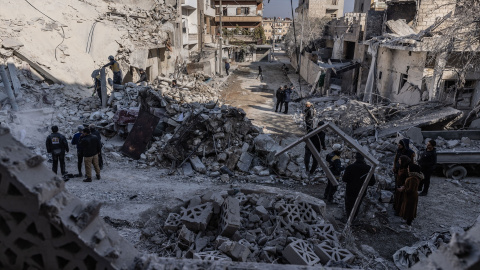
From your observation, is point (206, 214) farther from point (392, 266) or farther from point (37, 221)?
point (392, 266)

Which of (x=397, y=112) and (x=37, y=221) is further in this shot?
(x=397, y=112)

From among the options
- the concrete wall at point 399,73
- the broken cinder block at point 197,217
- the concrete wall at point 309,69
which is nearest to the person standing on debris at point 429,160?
→ the broken cinder block at point 197,217

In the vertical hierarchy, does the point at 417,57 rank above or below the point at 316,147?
above

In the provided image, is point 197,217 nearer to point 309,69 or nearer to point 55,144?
point 55,144

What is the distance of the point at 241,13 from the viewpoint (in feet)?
175

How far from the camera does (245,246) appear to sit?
3.81 meters

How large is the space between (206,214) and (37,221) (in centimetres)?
262

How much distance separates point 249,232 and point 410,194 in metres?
3.53

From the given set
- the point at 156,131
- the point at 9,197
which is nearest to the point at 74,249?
the point at 9,197

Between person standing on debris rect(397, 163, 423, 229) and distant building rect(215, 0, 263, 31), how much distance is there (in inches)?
1996

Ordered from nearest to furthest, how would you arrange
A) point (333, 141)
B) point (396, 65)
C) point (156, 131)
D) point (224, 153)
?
1. point (224, 153)
2. point (156, 131)
3. point (333, 141)
4. point (396, 65)

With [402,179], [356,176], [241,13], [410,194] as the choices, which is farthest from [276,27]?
[356,176]

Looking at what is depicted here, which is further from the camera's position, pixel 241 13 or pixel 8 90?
pixel 241 13

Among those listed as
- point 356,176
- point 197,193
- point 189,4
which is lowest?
point 197,193
